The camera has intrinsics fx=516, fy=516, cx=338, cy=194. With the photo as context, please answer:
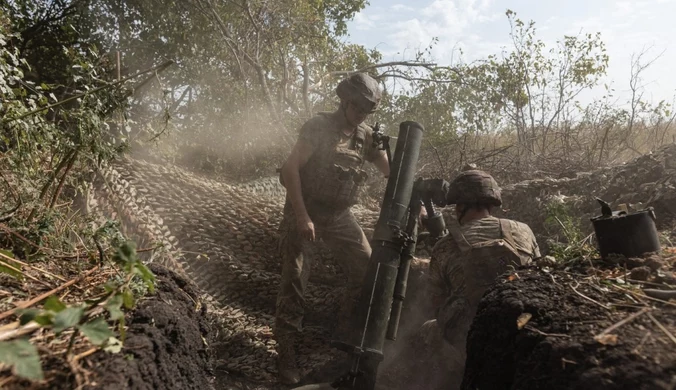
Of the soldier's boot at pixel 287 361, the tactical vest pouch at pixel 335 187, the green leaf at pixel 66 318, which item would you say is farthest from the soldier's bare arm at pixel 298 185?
the green leaf at pixel 66 318

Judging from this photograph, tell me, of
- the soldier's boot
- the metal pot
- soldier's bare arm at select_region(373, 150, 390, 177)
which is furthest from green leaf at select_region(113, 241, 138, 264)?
soldier's bare arm at select_region(373, 150, 390, 177)

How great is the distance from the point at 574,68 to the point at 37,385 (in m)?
8.65

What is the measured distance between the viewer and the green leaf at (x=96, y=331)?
1.16 meters

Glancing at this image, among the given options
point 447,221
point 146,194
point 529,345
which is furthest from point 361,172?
point 529,345

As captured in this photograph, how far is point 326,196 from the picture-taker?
4.54m

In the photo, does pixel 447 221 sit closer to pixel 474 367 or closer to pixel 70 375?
pixel 474 367

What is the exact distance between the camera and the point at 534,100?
27.2 feet

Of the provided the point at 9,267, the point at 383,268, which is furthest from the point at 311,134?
the point at 9,267

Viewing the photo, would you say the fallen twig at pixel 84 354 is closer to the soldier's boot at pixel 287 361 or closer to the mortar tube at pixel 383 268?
the mortar tube at pixel 383 268

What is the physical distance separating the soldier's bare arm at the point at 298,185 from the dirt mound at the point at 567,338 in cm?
218

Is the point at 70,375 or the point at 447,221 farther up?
the point at 447,221

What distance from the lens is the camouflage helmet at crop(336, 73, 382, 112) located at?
4.47 metres

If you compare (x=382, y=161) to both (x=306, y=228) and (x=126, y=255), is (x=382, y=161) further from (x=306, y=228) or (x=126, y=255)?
(x=126, y=255)

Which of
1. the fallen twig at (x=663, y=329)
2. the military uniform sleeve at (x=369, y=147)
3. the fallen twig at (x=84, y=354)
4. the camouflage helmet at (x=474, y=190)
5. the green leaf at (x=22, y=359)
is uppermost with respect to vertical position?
the military uniform sleeve at (x=369, y=147)
